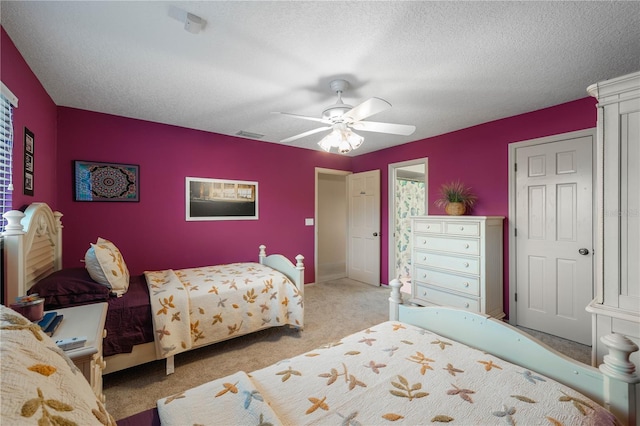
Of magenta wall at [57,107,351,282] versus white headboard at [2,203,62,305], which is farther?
magenta wall at [57,107,351,282]

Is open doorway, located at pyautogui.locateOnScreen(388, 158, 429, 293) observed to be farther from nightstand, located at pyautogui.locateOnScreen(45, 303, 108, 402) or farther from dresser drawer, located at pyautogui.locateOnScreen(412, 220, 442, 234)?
nightstand, located at pyautogui.locateOnScreen(45, 303, 108, 402)

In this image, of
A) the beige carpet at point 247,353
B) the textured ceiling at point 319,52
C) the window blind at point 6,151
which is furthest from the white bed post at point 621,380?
the window blind at point 6,151

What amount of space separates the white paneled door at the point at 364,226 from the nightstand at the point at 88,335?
391 centimetres

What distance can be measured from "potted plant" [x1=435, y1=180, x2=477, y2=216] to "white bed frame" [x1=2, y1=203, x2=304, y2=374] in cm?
205

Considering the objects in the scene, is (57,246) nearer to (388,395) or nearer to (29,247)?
(29,247)

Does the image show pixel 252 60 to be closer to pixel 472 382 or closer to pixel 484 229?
pixel 472 382

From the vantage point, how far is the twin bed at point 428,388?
0.95 m

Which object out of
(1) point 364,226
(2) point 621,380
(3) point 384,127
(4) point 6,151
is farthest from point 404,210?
(4) point 6,151

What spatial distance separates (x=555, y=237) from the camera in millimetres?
2916

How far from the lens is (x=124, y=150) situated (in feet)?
10.7

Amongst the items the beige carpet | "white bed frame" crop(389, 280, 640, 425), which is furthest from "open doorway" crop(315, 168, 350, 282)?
"white bed frame" crop(389, 280, 640, 425)

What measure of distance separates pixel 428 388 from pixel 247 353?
1.94 meters

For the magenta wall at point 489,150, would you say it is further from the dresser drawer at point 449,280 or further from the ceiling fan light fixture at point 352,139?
the ceiling fan light fixture at point 352,139

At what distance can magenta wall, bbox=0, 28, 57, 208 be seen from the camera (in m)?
1.77
